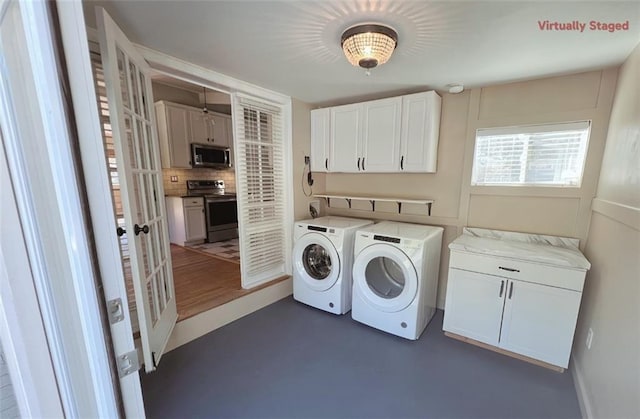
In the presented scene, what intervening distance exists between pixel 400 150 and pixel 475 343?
1.83 metres

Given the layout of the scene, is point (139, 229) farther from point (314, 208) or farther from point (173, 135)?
point (173, 135)

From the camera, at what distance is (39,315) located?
24.8 inches

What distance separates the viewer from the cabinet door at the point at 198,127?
440cm

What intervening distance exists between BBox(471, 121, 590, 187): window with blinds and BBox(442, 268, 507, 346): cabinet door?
0.96m

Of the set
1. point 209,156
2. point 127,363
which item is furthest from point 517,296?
point 209,156

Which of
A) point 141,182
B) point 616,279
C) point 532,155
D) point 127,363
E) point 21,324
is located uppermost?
point 532,155

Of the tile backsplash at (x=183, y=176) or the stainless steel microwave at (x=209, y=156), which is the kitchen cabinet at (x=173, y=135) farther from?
the tile backsplash at (x=183, y=176)

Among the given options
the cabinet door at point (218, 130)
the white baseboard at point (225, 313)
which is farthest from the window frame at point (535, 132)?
the cabinet door at point (218, 130)

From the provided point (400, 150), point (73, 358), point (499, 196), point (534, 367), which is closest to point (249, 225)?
point (400, 150)

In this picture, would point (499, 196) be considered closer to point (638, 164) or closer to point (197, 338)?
point (638, 164)

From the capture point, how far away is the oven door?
448cm

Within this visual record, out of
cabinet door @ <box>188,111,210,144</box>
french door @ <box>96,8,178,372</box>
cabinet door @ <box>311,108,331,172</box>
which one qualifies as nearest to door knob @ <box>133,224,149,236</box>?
french door @ <box>96,8,178,372</box>

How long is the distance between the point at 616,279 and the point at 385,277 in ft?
5.08

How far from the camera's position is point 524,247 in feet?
6.81
